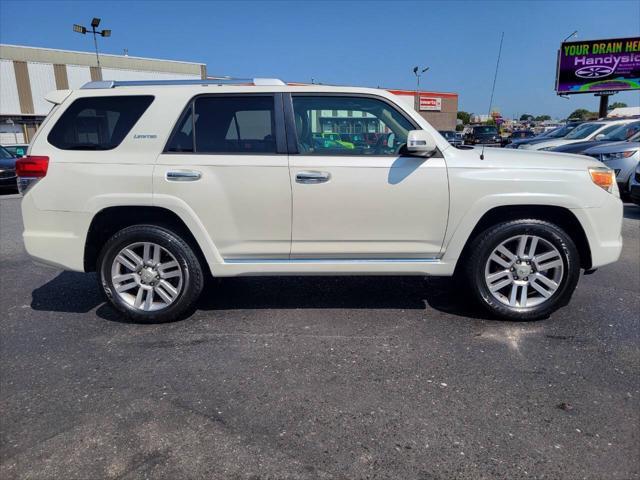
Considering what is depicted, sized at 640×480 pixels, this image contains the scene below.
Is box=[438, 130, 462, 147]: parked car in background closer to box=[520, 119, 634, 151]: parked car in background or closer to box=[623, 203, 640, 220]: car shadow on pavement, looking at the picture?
box=[623, 203, 640, 220]: car shadow on pavement

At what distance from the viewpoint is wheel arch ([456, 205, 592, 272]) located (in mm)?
4043

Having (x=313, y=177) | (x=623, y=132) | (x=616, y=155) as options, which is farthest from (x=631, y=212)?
(x=313, y=177)

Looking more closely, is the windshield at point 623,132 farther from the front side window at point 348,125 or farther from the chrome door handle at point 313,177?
the chrome door handle at point 313,177

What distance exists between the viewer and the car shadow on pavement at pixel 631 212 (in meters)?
8.95

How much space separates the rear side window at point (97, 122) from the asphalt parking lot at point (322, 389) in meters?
1.50

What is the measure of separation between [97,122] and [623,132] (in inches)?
538

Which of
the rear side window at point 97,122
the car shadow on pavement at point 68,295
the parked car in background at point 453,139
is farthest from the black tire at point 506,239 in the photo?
the car shadow on pavement at point 68,295

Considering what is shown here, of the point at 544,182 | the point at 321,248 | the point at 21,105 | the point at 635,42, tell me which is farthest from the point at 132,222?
the point at 21,105

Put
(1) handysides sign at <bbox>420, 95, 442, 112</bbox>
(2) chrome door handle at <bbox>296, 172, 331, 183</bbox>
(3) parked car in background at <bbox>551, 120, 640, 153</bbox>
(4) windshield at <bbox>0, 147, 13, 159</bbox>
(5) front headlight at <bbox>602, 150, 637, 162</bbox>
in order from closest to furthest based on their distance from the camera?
(2) chrome door handle at <bbox>296, 172, 331, 183</bbox> → (5) front headlight at <bbox>602, 150, 637, 162</bbox> → (3) parked car in background at <bbox>551, 120, 640, 153</bbox> → (4) windshield at <bbox>0, 147, 13, 159</bbox> → (1) handysides sign at <bbox>420, 95, 442, 112</bbox>

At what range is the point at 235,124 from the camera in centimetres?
402

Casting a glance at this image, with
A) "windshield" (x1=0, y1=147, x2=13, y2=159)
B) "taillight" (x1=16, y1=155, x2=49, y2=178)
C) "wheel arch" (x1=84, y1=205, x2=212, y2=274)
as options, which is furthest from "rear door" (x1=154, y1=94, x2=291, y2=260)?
"windshield" (x1=0, y1=147, x2=13, y2=159)

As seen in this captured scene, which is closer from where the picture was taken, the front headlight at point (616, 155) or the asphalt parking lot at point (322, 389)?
the asphalt parking lot at point (322, 389)

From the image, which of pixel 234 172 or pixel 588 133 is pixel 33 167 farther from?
pixel 588 133

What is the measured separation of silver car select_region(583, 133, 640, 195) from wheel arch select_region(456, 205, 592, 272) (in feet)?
22.1
